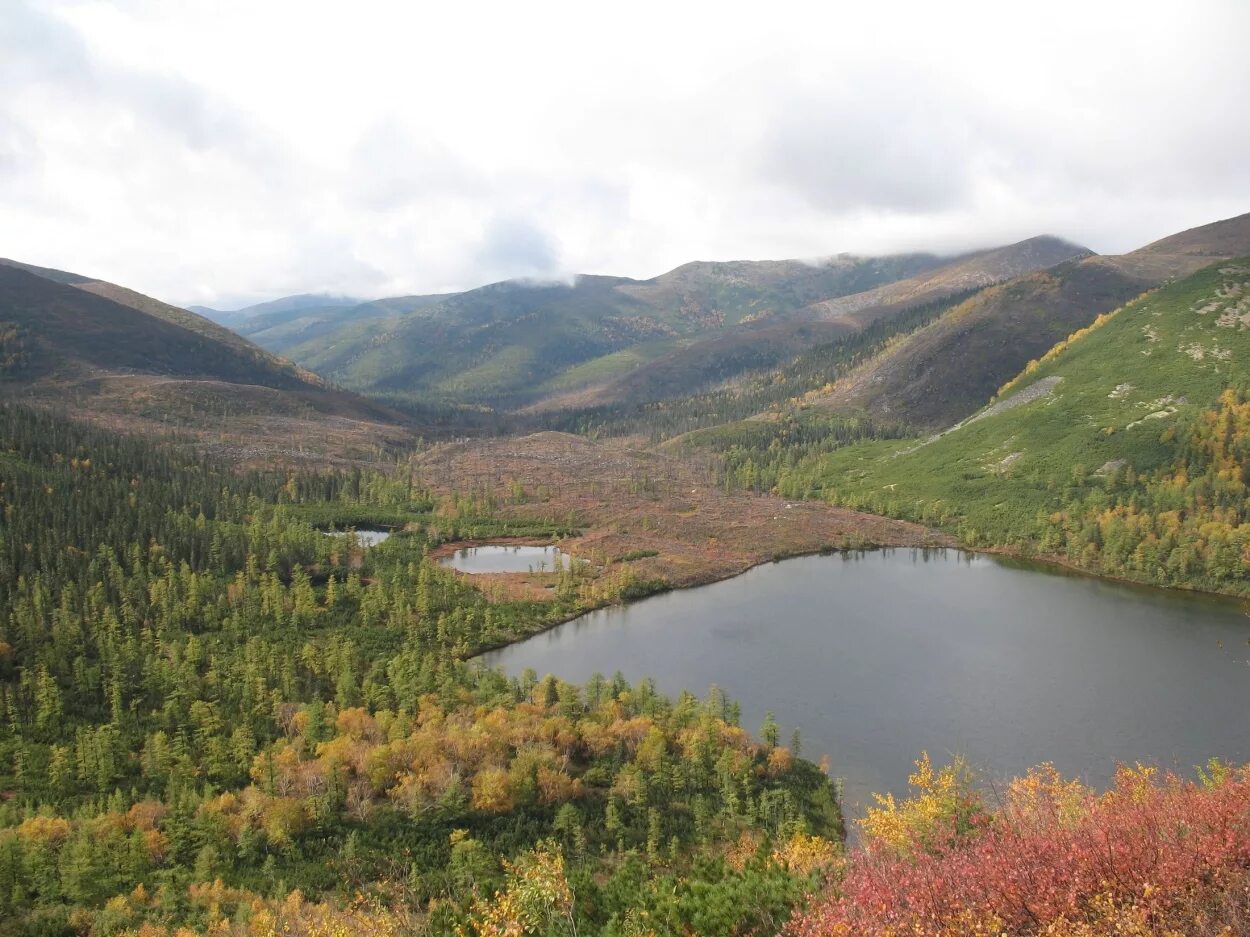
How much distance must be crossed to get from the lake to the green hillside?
72728mm

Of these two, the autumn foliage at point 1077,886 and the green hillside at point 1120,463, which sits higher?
the green hillside at point 1120,463

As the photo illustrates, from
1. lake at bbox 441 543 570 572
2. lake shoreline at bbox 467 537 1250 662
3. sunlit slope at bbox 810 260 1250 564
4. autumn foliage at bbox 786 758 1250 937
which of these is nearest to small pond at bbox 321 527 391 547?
lake shoreline at bbox 467 537 1250 662

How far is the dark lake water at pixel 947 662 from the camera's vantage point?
6334 centimetres

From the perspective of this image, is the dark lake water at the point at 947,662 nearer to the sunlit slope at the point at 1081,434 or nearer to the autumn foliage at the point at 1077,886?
the sunlit slope at the point at 1081,434

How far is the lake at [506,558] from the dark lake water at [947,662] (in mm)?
26647

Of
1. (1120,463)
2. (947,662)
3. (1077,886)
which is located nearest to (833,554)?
(947,662)

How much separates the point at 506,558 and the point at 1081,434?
122391 millimetres

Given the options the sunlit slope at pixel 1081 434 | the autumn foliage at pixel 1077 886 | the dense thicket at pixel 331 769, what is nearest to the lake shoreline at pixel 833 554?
the dense thicket at pixel 331 769

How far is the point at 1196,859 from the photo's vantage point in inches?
734

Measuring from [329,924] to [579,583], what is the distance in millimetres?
84937

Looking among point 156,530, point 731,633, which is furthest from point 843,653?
point 156,530

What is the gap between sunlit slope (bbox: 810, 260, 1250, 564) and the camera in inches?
5468

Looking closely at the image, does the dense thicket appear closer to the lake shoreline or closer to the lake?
the lake shoreline

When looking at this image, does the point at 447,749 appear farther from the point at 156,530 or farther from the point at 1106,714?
the point at 156,530
